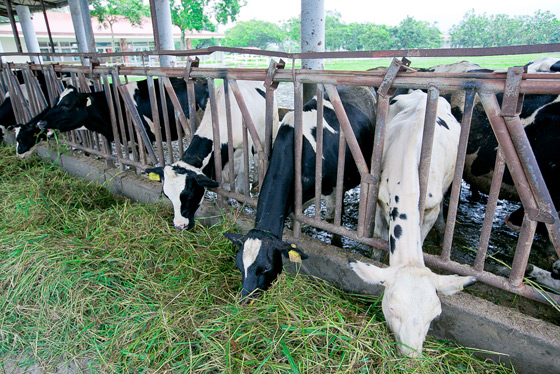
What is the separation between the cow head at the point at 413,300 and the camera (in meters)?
2.04

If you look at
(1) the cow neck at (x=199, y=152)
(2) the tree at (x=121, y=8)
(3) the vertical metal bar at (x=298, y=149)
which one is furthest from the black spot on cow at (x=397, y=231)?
(2) the tree at (x=121, y=8)

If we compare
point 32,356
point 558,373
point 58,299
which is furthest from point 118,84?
point 558,373

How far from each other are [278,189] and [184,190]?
1.13 metres

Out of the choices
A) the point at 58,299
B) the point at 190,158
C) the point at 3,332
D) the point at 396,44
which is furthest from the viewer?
the point at 396,44

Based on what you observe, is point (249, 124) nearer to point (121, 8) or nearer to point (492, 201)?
point (492, 201)

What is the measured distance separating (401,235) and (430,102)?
0.86 meters

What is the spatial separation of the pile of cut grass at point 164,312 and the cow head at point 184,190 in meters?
0.18

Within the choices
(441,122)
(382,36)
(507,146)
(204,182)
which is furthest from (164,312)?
(382,36)

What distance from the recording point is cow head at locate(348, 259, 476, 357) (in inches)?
80.1

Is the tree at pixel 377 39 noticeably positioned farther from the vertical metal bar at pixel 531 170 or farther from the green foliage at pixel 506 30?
the vertical metal bar at pixel 531 170

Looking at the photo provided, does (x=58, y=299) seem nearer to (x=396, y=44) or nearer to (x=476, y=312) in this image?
(x=476, y=312)

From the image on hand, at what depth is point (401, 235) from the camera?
92.4 inches

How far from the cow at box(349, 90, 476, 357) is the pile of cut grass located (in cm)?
22

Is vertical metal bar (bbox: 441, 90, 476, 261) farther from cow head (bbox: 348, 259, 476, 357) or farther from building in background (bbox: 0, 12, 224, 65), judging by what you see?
building in background (bbox: 0, 12, 224, 65)
